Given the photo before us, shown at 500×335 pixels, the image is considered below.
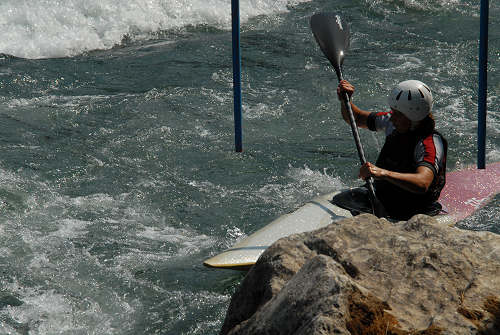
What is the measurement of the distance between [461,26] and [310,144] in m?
4.87

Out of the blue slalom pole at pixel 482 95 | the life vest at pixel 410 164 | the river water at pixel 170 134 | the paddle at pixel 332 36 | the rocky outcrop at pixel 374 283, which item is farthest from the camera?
the blue slalom pole at pixel 482 95

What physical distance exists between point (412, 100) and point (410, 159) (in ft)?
1.20

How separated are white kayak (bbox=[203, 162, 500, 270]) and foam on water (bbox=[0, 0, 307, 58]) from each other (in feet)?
19.3

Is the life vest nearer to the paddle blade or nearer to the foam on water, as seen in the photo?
the paddle blade

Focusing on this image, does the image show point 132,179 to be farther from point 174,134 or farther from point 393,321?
point 393,321

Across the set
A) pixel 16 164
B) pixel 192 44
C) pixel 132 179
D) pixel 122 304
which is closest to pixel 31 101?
pixel 16 164

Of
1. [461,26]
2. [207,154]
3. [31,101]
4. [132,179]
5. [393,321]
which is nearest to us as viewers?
[393,321]

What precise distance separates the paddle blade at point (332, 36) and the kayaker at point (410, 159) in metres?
1.47

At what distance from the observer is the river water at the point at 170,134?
4672 millimetres

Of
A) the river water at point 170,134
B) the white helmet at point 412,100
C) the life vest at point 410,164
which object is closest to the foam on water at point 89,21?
the river water at point 170,134

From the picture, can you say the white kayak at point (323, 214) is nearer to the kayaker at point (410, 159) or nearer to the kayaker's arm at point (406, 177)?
the kayaker at point (410, 159)

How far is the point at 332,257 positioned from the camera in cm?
284

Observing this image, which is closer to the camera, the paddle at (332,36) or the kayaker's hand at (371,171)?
the kayaker's hand at (371,171)

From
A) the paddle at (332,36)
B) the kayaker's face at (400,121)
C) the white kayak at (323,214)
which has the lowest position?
the white kayak at (323,214)
